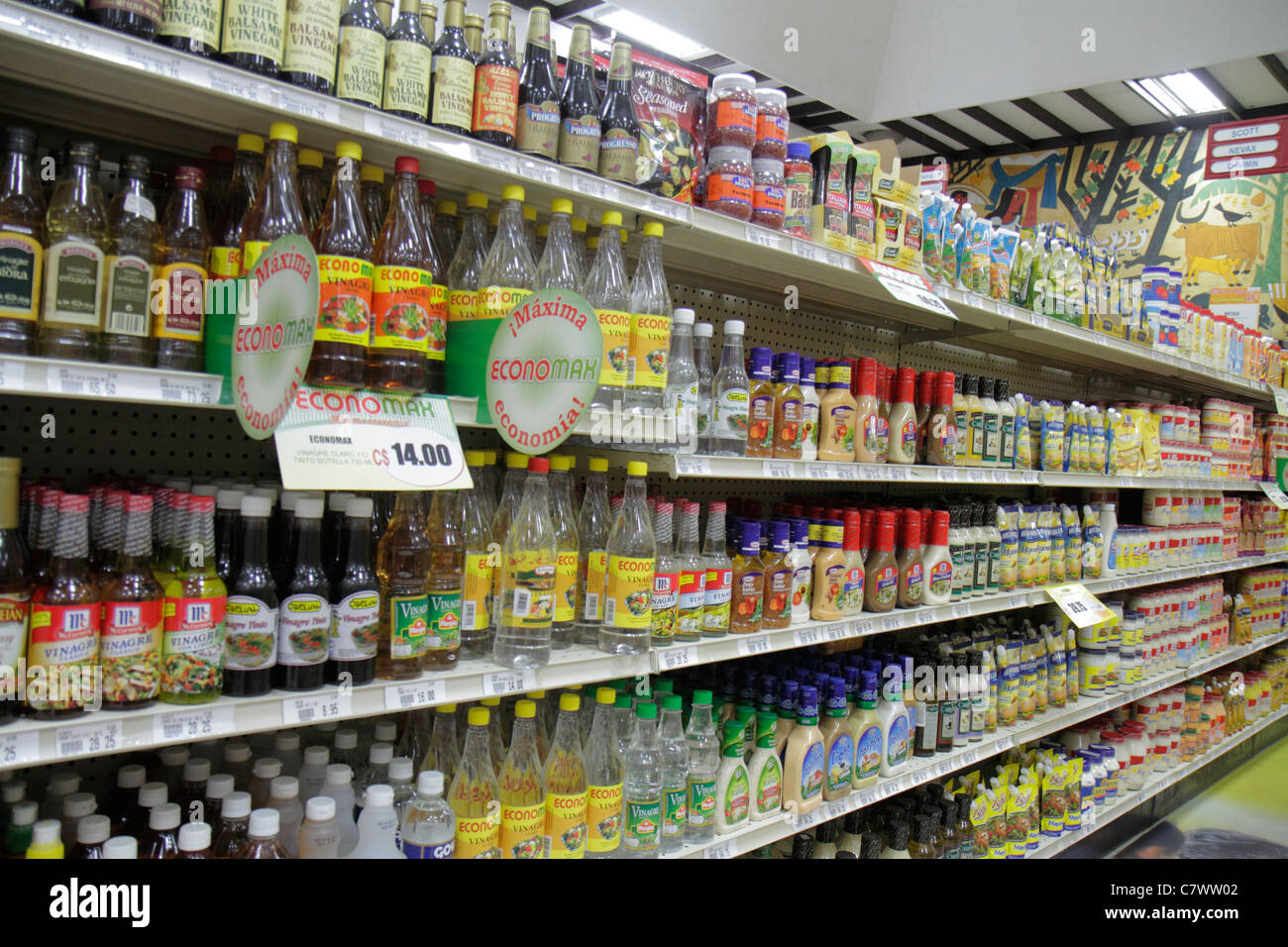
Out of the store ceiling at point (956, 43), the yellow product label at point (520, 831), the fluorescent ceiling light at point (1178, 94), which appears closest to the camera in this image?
the yellow product label at point (520, 831)

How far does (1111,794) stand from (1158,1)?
10.1ft

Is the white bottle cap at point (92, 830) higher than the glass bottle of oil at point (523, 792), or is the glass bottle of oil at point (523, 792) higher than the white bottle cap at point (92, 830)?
the white bottle cap at point (92, 830)

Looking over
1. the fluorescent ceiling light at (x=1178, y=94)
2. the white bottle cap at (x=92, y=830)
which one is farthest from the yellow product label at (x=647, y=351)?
the fluorescent ceiling light at (x=1178, y=94)

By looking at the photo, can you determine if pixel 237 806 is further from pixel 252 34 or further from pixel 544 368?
pixel 252 34

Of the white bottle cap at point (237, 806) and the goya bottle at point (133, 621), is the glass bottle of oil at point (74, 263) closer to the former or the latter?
the goya bottle at point (133, 621)

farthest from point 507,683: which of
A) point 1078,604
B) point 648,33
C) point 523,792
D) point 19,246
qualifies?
point 648,33

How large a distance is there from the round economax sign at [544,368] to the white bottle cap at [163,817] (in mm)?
769

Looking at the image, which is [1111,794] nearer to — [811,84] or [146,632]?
[811,84]

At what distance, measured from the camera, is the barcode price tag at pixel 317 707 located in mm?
1276

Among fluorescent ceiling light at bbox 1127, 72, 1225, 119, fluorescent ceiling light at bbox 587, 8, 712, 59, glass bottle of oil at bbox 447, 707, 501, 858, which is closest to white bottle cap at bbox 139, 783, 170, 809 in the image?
glass bottle of oil at bbox 447, 707, 501, 858

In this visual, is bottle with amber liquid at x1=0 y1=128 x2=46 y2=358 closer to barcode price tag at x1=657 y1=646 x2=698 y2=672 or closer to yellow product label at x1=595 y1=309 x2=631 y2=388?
yellow product label at x1=595 y1=309 x2=631 y2=388

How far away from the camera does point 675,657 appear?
1.80 m

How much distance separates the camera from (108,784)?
1.58 metres

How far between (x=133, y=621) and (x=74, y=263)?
504mm
